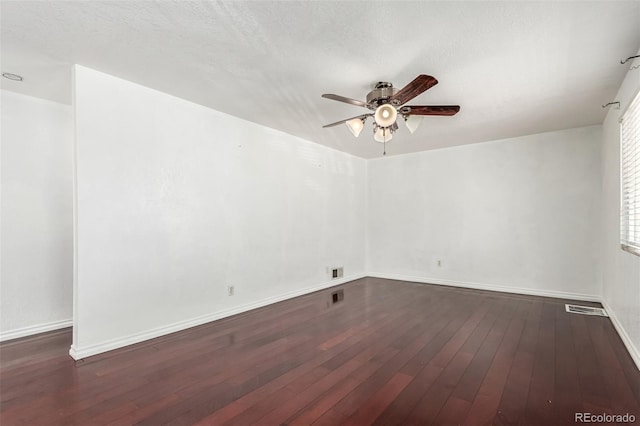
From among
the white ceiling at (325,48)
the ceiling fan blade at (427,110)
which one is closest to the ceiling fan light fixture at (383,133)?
the ceiling fan blade at (427,110)

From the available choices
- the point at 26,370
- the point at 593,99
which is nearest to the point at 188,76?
the point at 26,370

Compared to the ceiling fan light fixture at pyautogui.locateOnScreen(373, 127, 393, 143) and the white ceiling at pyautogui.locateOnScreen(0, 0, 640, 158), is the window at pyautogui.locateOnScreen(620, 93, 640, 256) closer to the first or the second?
the white ceiling at pyautogui.locateOnScreen(0, 0, 640, 158)

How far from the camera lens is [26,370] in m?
2.44

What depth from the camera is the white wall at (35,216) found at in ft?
10.3

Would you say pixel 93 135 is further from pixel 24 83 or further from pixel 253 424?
pixel 253 424

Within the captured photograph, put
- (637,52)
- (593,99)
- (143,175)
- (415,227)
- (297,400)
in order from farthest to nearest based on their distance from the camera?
(415,227), (593,99), (143,175), (637,52), (297,400)

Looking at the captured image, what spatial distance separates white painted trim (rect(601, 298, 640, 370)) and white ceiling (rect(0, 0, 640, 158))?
2321 mm

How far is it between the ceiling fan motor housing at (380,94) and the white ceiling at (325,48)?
0.30ft

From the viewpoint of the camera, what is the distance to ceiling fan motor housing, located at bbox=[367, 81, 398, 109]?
9.05 feet

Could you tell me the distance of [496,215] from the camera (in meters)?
5.09

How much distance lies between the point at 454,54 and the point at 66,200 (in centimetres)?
420

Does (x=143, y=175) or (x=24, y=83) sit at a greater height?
(x=24, y=83)

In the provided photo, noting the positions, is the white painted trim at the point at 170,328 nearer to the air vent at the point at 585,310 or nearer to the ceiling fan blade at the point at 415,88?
the ceiling fan blade at the point at 415,88
